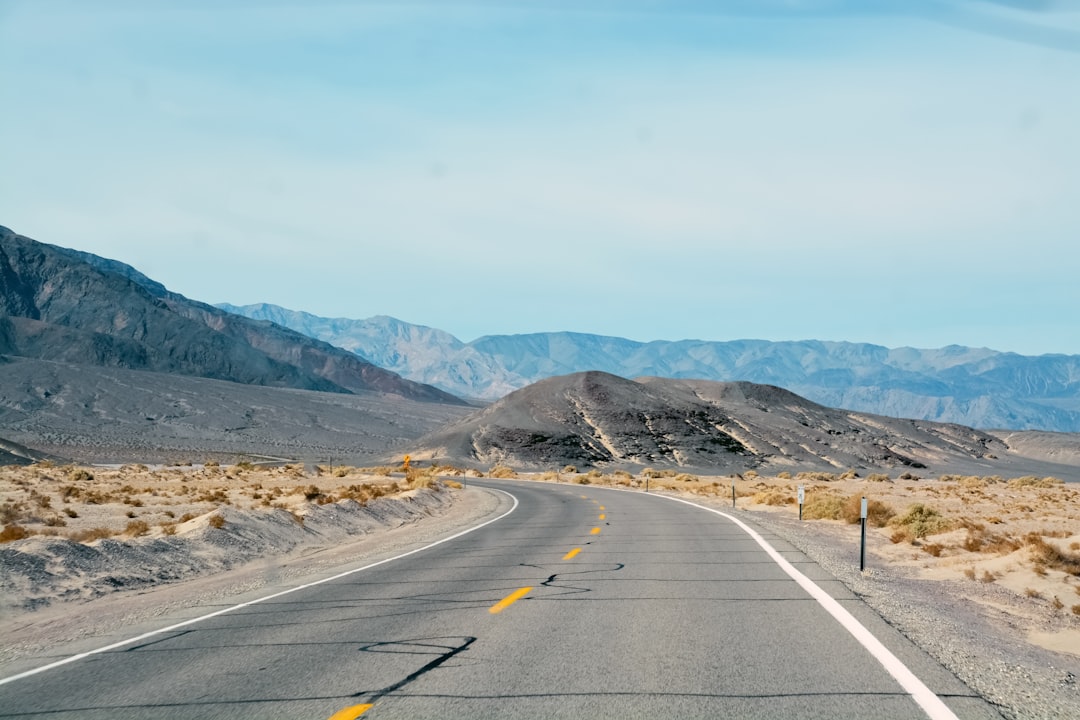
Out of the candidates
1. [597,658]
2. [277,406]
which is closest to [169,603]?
[597,658]

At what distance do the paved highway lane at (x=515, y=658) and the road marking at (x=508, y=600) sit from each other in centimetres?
4

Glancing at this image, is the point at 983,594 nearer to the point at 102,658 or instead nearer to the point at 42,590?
the point at 102,658

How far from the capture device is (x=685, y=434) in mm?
106500

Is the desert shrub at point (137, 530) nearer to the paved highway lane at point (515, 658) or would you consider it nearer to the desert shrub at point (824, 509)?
the paved highway lane at point (515, 658)

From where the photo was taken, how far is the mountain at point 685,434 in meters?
99.3

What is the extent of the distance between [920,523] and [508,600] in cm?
1407

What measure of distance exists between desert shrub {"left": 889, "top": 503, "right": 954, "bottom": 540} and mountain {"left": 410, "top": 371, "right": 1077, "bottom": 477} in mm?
71624

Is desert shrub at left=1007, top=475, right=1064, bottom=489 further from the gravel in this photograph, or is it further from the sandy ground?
the gravel

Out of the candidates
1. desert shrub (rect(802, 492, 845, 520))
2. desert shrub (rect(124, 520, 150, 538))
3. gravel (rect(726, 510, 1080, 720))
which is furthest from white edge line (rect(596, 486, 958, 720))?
desert shrub (rect(124, 520, 150, 538))

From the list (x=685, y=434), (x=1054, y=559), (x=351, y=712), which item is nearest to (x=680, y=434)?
(x=685, y=434)

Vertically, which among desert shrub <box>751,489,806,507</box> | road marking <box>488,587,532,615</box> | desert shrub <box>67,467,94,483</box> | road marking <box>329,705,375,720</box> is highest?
road marking <box>329,705,375,720</box>

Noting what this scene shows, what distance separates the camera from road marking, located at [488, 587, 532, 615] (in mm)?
10184

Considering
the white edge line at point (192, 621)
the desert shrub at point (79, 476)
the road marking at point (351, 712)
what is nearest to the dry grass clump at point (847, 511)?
the white edge line at point (192, 621)

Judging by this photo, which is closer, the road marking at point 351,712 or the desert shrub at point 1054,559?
the road marking at point 351,712
